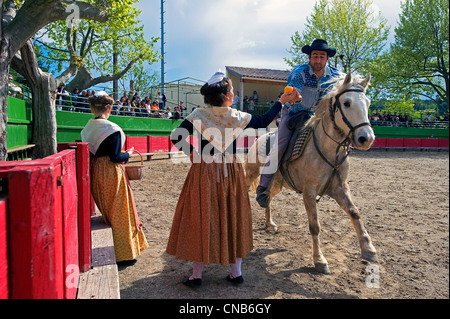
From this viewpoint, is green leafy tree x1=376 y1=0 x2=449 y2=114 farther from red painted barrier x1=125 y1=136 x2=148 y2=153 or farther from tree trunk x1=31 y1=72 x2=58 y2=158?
tree trunk x1=31 y1=72 x2=58 y2=158

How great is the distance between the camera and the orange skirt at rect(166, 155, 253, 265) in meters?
2.84

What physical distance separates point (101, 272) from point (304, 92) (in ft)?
10.5

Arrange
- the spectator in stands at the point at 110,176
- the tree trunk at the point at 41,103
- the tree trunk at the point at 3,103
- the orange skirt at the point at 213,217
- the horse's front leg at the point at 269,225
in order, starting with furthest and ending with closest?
the tree trunk at the point at 41,103, the tree trunk at the point at 3,103, the horse's front leg at the point at 269,225, the spectator in stands at the point at 110,176, the orange skirt at the point at 213,217

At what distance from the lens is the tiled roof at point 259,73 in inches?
1180

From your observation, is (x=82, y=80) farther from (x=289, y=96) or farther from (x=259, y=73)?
(x=289, y=96)

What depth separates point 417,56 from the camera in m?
25.6

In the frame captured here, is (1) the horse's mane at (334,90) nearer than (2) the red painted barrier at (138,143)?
Yes

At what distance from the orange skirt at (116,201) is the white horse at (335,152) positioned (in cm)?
199

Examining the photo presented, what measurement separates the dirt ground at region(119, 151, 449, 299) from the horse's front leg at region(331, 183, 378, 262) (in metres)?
0.25

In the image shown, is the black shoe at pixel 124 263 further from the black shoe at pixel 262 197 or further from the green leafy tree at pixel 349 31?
the green leafy tree at pixel 349 31

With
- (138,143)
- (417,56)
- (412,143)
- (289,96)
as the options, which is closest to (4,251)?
(289,96)

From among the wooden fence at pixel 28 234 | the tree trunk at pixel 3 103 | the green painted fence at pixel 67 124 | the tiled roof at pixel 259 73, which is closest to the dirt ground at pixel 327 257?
the wooden fence at pixel 28 234

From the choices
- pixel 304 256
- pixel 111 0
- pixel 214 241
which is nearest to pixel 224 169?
pixel 214 241

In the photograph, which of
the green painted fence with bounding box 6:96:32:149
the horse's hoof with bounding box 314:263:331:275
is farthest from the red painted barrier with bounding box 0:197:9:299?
the green painted fence with bounding box 6:96:32:149
